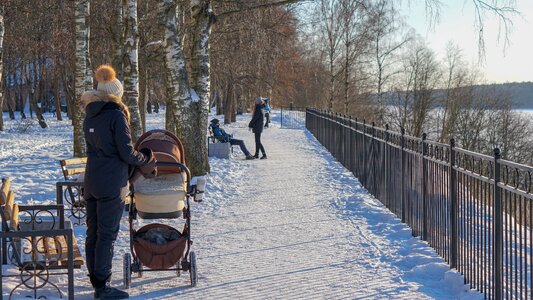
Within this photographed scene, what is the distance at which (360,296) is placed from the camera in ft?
20.2

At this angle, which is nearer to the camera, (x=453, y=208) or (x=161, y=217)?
(x=161, y=217)

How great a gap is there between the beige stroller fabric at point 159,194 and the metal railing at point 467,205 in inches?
99.0

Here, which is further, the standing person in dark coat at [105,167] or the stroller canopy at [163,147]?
the stroller canopy at [163,147]

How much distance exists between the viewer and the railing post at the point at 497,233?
5.52 metres

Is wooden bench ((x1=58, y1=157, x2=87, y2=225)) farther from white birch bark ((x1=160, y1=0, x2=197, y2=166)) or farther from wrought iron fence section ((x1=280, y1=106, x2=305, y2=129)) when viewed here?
wrought iron fence section ((x1=280, y1=106, x2=305, y2=129))

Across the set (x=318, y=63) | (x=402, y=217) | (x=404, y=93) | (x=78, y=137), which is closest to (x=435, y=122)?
(x=404, y=93)

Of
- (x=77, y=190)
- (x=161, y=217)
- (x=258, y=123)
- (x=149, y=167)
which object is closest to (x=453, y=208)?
(x=161, y=217)

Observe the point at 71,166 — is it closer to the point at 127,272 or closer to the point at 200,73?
the point at 127,272

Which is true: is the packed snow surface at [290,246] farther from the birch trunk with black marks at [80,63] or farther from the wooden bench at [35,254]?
the birch trunk with black marks at [80,63]

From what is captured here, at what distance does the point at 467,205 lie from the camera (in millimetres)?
6578

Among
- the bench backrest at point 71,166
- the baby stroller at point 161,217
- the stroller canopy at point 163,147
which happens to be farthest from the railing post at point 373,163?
the baby stroller at point 161,217

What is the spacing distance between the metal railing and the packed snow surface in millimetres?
220

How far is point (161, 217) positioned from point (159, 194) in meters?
0.25

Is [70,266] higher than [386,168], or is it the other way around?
[386,168]
